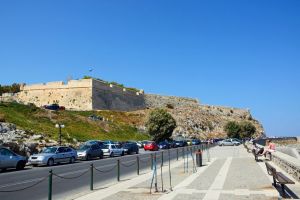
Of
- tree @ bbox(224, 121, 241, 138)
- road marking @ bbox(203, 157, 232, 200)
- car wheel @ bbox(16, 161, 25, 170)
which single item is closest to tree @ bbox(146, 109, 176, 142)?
tree @ bbox(224, 121, 241, 138)

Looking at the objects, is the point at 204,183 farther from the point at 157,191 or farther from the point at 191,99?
the point at 191,99

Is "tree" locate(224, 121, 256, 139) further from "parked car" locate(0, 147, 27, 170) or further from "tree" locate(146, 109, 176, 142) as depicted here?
"parked car" locate(0, 147, 27, 170)

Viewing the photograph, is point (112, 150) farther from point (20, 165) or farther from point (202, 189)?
point (202, 189)

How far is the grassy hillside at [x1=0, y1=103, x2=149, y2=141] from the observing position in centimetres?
4960

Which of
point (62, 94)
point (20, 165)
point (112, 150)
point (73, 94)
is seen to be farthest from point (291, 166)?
point (62, 94)

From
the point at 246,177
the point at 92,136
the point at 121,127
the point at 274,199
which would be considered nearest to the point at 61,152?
the point at 246,177

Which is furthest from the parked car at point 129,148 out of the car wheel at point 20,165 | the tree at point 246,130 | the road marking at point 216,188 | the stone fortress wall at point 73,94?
the tree at point 246,130

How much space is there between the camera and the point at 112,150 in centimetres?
4219

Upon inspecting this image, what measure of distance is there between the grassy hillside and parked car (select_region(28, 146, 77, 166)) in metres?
14.0

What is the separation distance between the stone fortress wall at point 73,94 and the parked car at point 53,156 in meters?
51.6

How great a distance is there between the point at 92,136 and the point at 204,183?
46778 mm

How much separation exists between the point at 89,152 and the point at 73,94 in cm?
5151

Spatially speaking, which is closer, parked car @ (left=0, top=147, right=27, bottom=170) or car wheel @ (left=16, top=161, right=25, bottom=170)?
parked car @ (left=0, top=147, right=27, bottom=170)

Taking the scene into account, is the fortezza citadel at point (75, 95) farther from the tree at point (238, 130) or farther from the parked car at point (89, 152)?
the parked car at point (89, 152)
